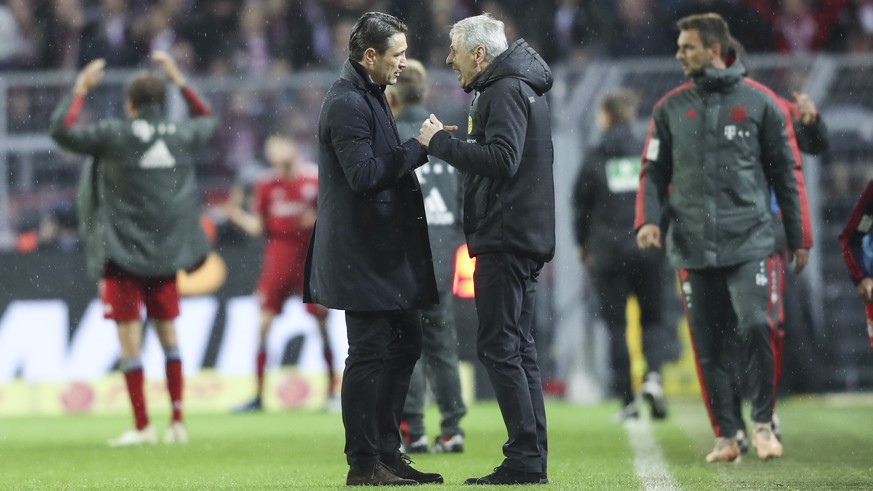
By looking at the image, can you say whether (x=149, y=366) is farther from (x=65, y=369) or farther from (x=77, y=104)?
(x=77, y=104)

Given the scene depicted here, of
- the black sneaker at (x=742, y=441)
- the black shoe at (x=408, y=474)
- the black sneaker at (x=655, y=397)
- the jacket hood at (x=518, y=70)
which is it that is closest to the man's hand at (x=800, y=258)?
the black sneaker at (x=742, y=441)

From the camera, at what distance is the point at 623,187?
1084 centimetres

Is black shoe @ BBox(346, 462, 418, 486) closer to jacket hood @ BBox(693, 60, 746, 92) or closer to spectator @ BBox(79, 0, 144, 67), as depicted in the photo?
jacket hood @ BBox(693, 60, 746, 92)

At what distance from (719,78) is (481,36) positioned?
5.59 ft

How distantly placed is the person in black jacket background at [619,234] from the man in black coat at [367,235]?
197 inches

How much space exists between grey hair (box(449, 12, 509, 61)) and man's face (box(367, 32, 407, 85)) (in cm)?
24

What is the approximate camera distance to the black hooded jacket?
226 inches

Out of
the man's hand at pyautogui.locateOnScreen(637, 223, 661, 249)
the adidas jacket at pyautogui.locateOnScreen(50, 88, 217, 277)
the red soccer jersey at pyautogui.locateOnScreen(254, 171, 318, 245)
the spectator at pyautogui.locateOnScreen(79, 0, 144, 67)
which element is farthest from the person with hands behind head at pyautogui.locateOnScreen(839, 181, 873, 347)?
the spectator at pyautogui.locateOnScreen(79, 0, 144, 67)

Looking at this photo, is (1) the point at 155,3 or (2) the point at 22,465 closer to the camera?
(2) the point at 22,465

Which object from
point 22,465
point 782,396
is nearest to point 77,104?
point 22,465

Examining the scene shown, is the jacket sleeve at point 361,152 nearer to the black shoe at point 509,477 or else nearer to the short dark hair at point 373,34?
the short dark hair at point 373,34

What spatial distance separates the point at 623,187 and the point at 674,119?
11.6 ft

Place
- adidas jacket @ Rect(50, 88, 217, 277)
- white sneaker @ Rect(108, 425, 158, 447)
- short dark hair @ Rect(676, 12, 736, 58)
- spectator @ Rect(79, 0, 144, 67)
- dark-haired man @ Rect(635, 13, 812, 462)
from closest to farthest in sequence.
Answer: dark-haired man @ Rect(635, 13, 812, 462)
short dark hair @ Rect(676, 12, 736, 58)
white sneaker @ Rect(108, 425, 158, 447)
adidas jacket @ Rect(50, 88, 217, 277)
spectator @ Rect(79, 0, 144, 67)

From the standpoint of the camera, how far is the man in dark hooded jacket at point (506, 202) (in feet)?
19.0
